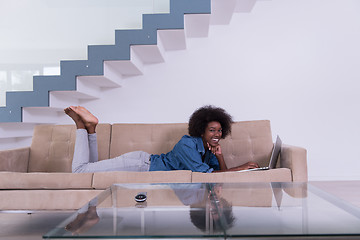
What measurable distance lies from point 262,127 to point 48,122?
2649mm

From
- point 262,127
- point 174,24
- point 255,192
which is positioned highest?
point 174,24

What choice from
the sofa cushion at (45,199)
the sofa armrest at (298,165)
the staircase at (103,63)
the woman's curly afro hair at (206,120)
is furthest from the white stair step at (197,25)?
the sofa cushion at (45,199)

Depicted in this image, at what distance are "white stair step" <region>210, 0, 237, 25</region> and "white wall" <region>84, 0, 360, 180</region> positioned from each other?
163 millimetres

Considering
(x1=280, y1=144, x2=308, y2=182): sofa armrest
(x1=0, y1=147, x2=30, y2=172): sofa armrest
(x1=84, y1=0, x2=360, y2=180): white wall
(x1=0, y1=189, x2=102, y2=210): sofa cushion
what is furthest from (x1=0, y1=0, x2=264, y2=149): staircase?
(x1=280, y1=144, x2=308, y2=182): sofa armrest

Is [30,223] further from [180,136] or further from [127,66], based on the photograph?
[127,66]

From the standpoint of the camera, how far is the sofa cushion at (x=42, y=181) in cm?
260

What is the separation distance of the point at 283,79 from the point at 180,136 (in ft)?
6.70

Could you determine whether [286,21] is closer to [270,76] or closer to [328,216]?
[270,76]

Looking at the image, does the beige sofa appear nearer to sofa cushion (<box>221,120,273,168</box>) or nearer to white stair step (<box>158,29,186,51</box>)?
sofa cushion (<box>221,120,273,168</box>)

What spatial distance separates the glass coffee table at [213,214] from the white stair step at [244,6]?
283cm

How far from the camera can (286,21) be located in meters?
4.68

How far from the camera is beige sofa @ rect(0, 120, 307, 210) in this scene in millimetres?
2539

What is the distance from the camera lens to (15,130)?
4098mm

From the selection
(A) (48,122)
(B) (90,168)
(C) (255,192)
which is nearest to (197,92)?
(A) (48,122)
